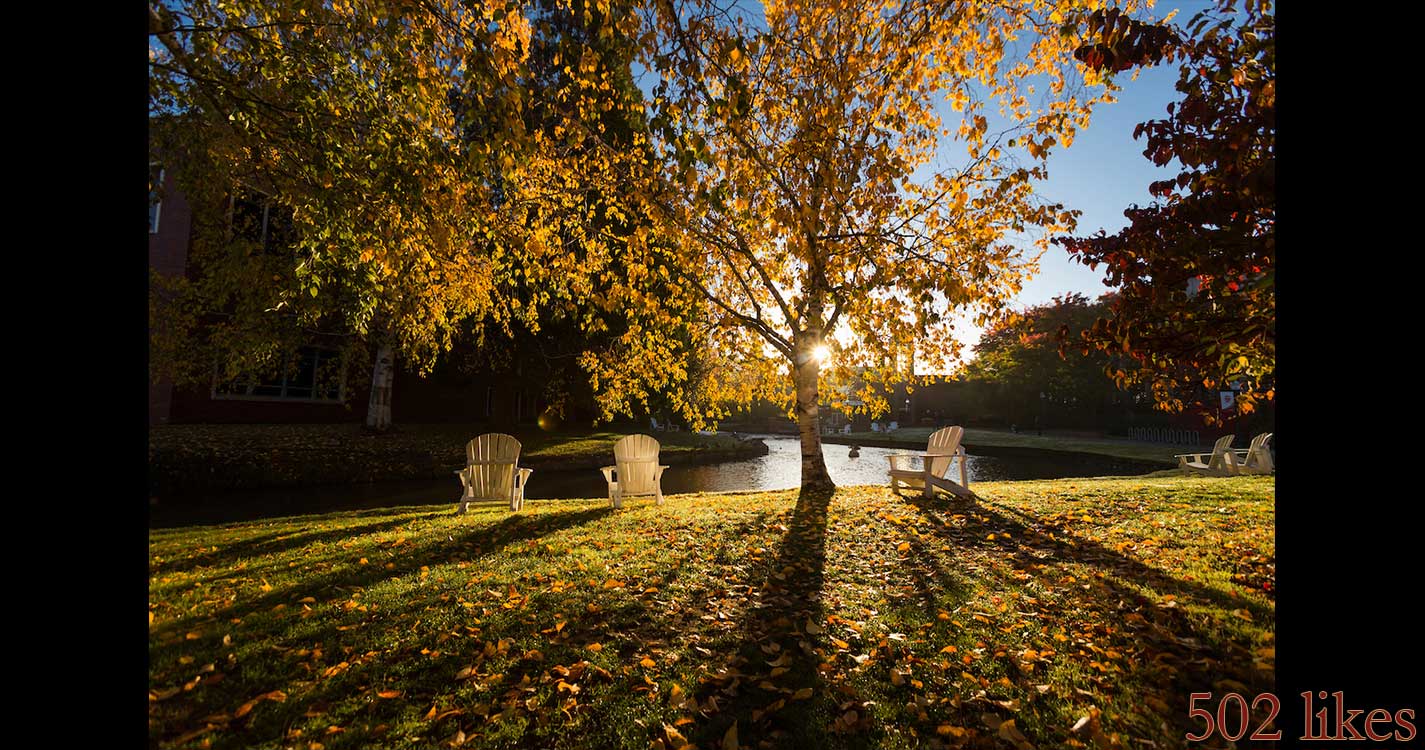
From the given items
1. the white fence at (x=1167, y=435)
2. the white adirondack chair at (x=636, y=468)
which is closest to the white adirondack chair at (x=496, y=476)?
the white adirondack chair at (x=636, y=468)

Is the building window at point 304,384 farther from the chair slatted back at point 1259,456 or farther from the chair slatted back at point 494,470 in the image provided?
the chair slatted back at point 1259,456

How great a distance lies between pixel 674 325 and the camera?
350 inches

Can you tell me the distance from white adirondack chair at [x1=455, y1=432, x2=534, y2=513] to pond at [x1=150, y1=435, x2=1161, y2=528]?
281cm

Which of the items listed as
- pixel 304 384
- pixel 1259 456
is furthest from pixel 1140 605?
pixel 304 384

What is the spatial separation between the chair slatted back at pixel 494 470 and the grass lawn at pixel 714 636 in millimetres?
1710

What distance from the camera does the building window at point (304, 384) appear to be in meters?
16.5

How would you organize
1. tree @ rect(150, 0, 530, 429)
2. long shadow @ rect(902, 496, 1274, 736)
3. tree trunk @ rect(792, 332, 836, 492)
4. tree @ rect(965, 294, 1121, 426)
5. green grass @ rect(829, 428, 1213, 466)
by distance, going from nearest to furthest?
long shadow @ rect(902, 496, 1274, 736) → tree @ rect(150, 0, 530, 429) → tree trunk @ rect(792, 332, 836, 492) → green grass @ rect(829, 428, 1213, 466) → tree @ rect(965, 294, 1121, 426)

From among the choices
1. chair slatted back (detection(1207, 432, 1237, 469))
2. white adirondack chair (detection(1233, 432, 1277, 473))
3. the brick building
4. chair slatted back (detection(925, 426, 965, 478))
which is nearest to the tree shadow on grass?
chair slatted back (detection(925, 426, 965, 478))

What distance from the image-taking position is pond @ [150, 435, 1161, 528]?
9461mm

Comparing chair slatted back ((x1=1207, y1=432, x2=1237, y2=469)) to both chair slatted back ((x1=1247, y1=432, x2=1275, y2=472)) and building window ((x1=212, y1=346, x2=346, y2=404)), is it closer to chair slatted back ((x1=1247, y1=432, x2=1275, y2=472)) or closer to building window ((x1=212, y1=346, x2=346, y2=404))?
chair slatted back ((x1=1247, y1=432, x2=1275, y2=472))

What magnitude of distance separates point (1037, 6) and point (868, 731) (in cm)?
617
